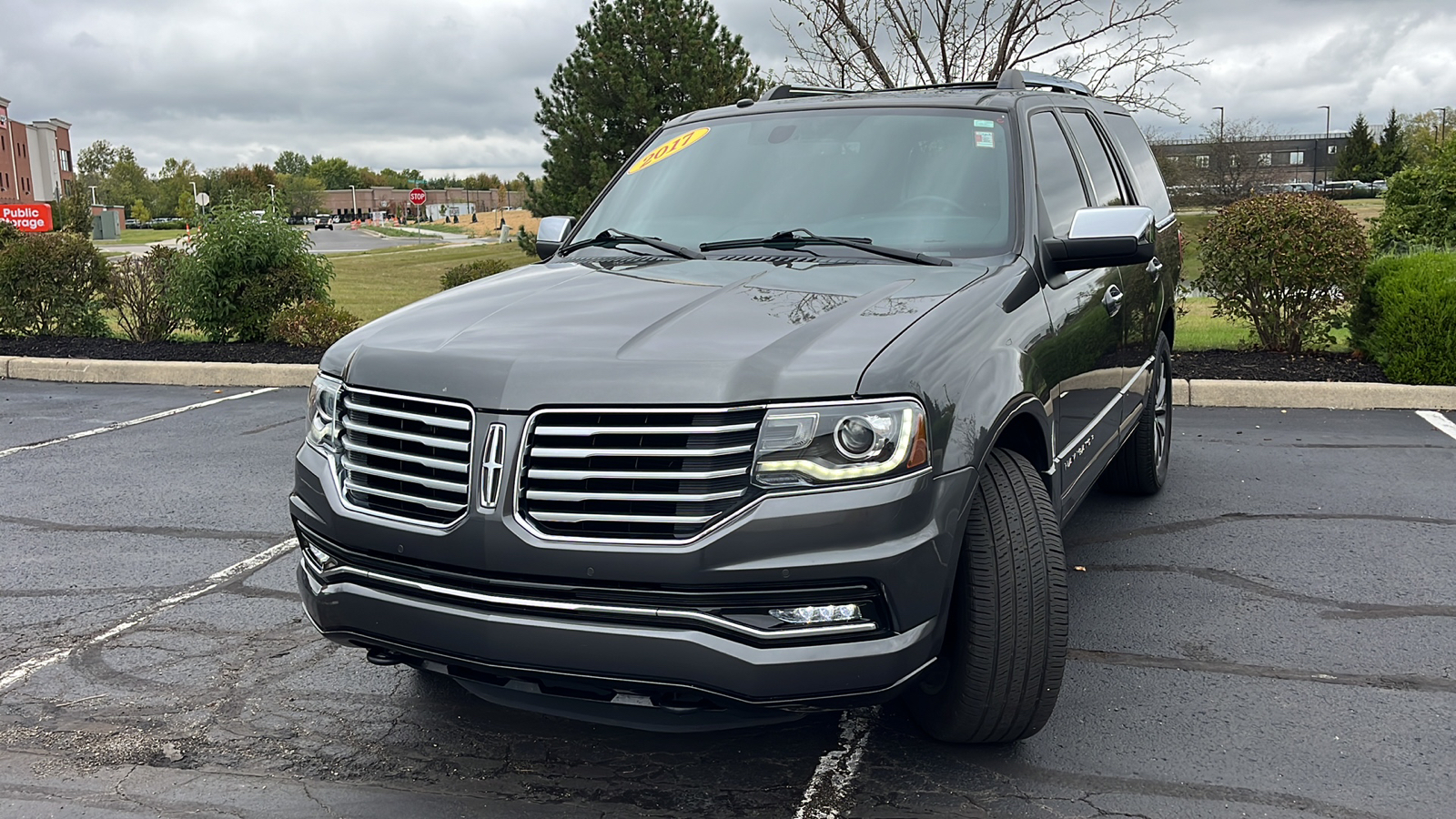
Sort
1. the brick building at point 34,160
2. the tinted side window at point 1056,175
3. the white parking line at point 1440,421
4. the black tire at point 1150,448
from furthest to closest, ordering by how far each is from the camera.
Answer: the brick building at point 34,160, the white parking line at point 1440,421, the black tire at point 1150,448, the tinted side window at point 1056,175

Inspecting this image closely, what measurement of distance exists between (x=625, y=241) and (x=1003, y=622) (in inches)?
81.2

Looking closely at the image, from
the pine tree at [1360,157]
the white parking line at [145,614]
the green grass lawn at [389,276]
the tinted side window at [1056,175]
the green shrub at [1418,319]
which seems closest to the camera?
the white parking line at [145,614]

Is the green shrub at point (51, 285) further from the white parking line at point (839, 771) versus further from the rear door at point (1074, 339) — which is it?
the white parking line at point (839, 771)

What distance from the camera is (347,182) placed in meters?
195

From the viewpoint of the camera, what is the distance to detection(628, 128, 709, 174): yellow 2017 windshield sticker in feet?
16.2

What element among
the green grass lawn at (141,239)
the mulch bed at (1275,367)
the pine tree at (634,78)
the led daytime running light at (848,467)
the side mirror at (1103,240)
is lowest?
the mulch bed at (1275,367)

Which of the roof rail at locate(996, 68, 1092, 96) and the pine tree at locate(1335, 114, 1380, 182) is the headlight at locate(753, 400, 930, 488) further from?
the pine tree at locate(1335, 114, 1380, 182)

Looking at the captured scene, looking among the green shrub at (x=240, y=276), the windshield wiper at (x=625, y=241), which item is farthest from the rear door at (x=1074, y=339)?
the green shrub at (x=240, y=276)

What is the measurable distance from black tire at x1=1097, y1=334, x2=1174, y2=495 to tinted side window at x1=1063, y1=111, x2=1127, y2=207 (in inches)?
37.3

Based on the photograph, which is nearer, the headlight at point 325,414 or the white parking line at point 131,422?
the headlight at point 325,414

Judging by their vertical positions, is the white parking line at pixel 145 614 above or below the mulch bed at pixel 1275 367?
below

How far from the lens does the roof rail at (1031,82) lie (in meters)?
4.88

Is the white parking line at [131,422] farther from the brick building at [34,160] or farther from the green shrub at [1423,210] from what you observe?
the brick building at [34,160]

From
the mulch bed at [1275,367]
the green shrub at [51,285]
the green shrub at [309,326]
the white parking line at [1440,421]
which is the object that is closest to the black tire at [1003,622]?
the white parking line at [1440,421]
